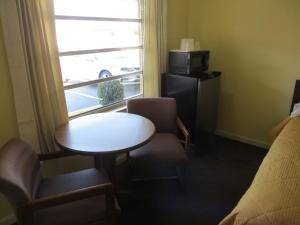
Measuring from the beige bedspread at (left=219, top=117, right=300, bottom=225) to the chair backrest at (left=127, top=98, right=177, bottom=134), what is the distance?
1.06 metres

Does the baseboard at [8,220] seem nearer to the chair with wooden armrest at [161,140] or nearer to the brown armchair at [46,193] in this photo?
the brown armchair at [46,193]

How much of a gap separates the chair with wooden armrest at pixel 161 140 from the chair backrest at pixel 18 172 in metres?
0.79

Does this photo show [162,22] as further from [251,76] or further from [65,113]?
[65,113]

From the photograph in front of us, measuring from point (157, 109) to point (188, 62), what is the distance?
→ 0.72m

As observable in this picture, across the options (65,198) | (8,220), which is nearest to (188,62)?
(65,198)

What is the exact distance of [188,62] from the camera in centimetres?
262

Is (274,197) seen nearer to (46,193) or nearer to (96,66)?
(46,193)

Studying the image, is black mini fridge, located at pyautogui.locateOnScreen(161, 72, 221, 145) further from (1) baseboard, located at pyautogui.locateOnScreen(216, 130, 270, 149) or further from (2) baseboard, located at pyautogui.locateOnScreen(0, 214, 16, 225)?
(2) baseboard, located at pyautogui.locateOnScreen(0, 214, 16, 225)

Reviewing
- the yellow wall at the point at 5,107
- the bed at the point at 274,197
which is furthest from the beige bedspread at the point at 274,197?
the yellow wall at the point at 5,107

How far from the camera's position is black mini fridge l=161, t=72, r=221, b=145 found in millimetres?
2607

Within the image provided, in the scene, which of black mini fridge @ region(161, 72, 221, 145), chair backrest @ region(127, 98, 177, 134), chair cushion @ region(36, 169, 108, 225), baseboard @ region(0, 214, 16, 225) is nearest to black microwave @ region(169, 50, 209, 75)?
black mini fridge @ region(161, 72, 221, 145)

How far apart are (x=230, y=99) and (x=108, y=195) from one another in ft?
7.82

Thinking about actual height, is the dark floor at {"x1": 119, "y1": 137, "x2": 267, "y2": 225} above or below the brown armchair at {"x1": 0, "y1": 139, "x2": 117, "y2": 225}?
below

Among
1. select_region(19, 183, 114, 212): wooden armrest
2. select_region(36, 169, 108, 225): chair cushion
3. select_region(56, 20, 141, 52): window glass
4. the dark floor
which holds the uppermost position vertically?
select_region(56, 20, 141, 52): window glass
